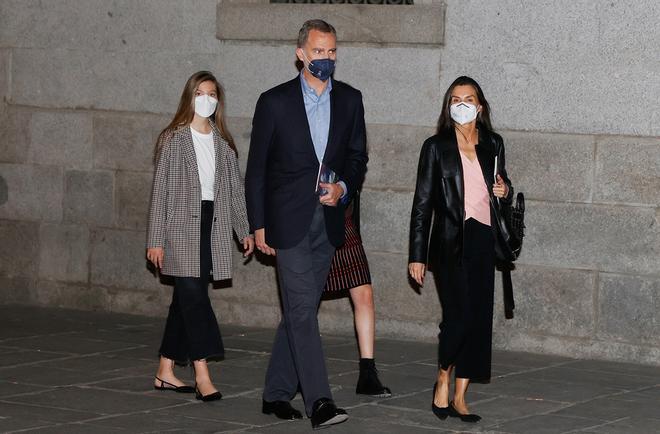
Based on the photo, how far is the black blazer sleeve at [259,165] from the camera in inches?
284

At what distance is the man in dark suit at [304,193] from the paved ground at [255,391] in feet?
1.20

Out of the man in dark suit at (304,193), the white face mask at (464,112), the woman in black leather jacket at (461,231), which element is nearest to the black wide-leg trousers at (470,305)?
the woman in black leather jacket at (461,231)

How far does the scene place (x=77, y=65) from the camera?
1118cm

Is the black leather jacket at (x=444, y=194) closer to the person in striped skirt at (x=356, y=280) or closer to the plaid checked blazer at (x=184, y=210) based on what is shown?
the person in striped skirt at (x=356, y=280)

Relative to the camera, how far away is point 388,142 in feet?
32.4

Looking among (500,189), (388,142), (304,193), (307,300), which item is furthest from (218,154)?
(388,142)

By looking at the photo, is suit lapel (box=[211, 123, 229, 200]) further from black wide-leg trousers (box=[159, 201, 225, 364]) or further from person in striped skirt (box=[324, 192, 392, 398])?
person in striped skirt (box=[324, 192, 392, 398])

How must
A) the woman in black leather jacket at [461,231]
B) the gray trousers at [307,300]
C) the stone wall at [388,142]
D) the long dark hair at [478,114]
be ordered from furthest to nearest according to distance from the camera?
the stone wall at [388,142]
the long dark hair at [478,114]
the woman in black leather jacket at [461,231]
the gray trousers at [307,300]

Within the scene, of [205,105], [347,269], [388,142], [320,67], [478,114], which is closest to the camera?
[320,67]

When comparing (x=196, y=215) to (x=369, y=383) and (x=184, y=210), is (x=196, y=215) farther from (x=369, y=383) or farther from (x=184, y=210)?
(x=369, y=383)

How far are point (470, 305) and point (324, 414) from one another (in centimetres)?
96

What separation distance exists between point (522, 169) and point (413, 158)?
2.73ft

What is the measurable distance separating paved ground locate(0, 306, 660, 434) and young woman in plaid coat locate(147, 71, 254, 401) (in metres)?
0.43

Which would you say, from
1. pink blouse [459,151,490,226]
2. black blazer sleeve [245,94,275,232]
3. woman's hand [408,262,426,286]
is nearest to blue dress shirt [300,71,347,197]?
black blazer sleeve [245,94,275,232]
